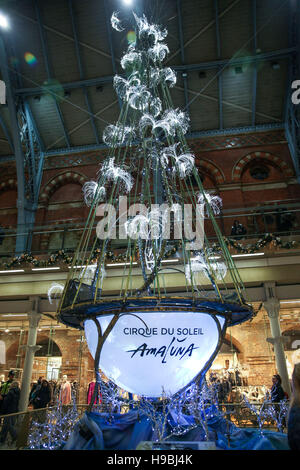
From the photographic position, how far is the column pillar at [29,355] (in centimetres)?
824

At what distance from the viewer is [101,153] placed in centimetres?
1422

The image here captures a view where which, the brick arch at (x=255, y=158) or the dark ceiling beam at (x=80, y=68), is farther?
the brick arch at (x=255, y=158)

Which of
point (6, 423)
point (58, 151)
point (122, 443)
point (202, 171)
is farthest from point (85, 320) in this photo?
point (58, 151)

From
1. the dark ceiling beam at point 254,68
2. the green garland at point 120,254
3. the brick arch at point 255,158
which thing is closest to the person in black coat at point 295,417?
the green garland at point 120,254

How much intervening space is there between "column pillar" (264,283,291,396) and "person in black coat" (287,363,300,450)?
592 centimetres

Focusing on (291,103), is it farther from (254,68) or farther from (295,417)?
(295,417)

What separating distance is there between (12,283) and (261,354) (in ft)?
28.9

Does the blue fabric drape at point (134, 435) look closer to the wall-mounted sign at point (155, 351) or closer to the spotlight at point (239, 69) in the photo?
the wall-mounted sign at point (155, 351)

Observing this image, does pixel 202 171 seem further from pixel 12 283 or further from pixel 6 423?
pixel 6 423

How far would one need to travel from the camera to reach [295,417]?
80.7 inches

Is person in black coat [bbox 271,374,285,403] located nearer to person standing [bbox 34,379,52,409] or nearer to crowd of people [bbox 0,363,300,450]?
crowd of people [bbox 0,363,300,450]

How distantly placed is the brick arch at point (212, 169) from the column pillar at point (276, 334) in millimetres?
6039

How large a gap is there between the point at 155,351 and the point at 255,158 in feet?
40.9

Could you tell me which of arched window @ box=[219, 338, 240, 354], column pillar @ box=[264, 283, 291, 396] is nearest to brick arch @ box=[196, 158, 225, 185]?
column pillar @ box=[264, 283, 291, 396]
